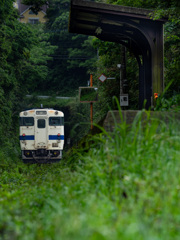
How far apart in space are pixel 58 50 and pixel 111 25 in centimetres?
4239

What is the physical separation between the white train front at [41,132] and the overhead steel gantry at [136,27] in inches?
324

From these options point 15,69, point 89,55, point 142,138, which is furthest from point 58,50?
point 142,138

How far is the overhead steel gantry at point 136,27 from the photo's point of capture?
11.9 metres

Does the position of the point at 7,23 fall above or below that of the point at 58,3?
below

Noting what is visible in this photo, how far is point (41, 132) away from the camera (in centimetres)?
2116

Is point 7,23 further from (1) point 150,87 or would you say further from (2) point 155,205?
(2) point 155,205

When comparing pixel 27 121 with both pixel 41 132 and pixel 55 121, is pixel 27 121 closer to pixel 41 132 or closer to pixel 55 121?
pixel 41 132

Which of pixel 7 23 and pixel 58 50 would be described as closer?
pixel 7 23

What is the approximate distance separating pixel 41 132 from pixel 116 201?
17198mm

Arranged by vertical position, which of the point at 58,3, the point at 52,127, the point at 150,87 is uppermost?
the point at 58,3

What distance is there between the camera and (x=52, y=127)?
2116 cm

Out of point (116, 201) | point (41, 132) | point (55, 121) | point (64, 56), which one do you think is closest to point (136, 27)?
point (116, 201)

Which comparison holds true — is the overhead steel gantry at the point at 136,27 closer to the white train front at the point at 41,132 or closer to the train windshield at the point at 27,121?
the white train front at the point at 41,132

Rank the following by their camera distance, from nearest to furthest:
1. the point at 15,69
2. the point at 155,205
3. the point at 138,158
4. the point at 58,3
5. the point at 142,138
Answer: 1. the point at 155,205
2. the point at 138,158
3. the point at 142,138
4. the point at 15,69
5. the point at 58,3
